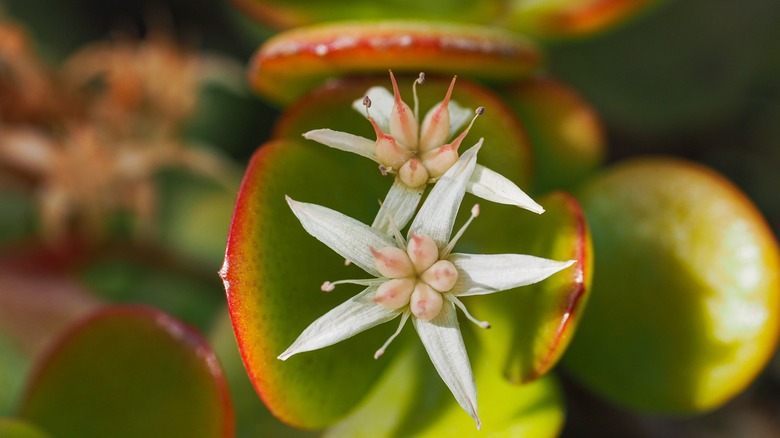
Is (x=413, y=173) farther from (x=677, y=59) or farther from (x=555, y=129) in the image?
(x=677, y=59)

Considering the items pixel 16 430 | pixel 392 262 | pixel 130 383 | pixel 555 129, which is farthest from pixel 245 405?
pixel 555 129

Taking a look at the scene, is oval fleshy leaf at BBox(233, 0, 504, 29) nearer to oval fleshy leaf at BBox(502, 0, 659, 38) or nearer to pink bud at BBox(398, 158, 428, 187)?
oval fleshy leaf at BBox(502, 0, 659, 38)

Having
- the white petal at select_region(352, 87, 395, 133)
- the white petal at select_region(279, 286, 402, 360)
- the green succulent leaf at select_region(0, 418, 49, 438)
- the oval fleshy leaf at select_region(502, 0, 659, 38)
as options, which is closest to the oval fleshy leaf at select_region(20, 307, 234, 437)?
the green succulent leaf at select_region(0, 418, 49, 438)

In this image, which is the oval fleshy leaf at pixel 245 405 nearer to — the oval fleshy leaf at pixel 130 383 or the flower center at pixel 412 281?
the oval fleshy leaf at pixel 130 383

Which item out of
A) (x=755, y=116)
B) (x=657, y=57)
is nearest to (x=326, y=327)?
(x=657, y=57)

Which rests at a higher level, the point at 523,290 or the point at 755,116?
the point at 523,290

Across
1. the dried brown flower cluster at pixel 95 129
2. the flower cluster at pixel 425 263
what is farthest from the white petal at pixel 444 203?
the dried brown flower cluster at pixel 95 129

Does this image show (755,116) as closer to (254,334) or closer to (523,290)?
(523,290)
